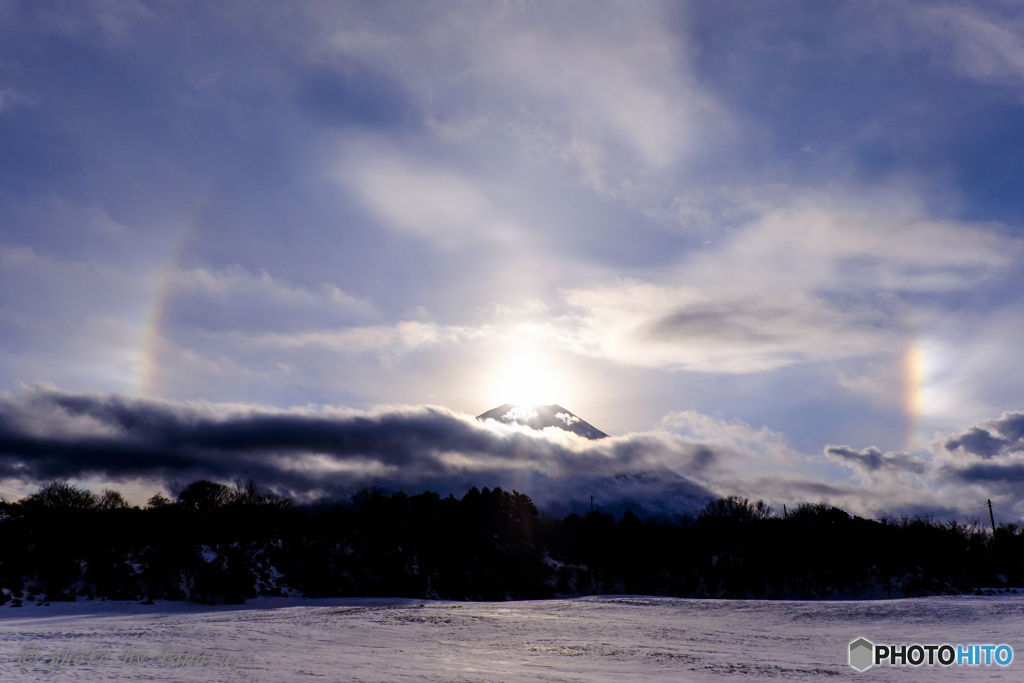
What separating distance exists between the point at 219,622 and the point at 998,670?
1739 inches

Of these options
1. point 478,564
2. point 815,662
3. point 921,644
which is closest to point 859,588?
point 478,564

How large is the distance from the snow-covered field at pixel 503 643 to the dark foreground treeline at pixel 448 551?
75.3 ft

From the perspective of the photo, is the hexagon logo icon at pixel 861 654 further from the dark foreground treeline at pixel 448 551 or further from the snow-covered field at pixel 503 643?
the dark foreground treeline at pixel 448 551

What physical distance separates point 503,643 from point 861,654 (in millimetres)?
17040

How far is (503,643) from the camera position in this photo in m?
31.8

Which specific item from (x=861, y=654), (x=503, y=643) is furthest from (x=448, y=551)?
(x=861, y=654)

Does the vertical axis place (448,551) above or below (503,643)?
below

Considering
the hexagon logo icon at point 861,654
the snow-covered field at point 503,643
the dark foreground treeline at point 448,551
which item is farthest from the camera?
the dark foreground treeline at point 448,551

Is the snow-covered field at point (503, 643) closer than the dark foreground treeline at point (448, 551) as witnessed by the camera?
Yes

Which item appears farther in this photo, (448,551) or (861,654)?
(448,551)

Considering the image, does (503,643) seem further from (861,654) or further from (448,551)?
(448,551)

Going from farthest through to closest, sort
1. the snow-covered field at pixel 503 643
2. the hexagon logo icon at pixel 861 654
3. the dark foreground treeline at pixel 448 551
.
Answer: the dark foreground treeline at pixel 448 551 < the hexagon logo icon at pixel 861 654 < the snow-covered field at pixel 503 643

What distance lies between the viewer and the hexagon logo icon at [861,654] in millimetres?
25977

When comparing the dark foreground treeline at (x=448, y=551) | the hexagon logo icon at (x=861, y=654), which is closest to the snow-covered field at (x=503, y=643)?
the hexagon logo icon at (x=861, y=654)
